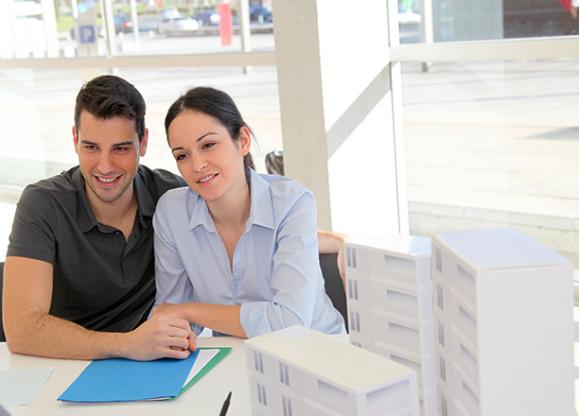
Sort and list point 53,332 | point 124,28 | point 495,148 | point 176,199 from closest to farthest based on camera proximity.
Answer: point 53,332 → point 176,199 → point 495,148 → point 124,28

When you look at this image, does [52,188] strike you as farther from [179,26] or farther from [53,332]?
[179,26]

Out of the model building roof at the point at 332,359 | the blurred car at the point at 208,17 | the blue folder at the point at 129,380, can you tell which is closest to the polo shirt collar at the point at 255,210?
the blue folder at the point at 129,380

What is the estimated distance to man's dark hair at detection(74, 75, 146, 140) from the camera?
2.38 meters

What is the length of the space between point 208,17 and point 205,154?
3.56m

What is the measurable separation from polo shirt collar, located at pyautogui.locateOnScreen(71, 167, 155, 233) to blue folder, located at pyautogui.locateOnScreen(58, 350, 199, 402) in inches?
19.6

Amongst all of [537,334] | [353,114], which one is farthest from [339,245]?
[353,114]

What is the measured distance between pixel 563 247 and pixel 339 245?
208 centimetres

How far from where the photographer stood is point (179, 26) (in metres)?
5.78

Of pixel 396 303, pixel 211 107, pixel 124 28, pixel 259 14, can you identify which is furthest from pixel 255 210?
pixel 124 28

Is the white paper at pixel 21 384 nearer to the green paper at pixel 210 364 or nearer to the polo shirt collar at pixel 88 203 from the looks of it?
the green paper at pixel 210 364

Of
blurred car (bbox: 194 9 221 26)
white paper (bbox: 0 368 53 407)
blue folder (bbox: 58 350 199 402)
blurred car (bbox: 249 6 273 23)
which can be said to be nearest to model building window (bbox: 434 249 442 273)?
blue folder (bbox: 58 350 199 402)

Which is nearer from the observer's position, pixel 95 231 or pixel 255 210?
pixel 255 210

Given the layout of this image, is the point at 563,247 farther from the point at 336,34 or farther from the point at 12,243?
the point at 12,243

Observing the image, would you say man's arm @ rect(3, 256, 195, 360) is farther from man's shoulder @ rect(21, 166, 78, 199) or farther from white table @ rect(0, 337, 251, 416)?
man's shoulder @ rect(21, 166, 78, 199)
